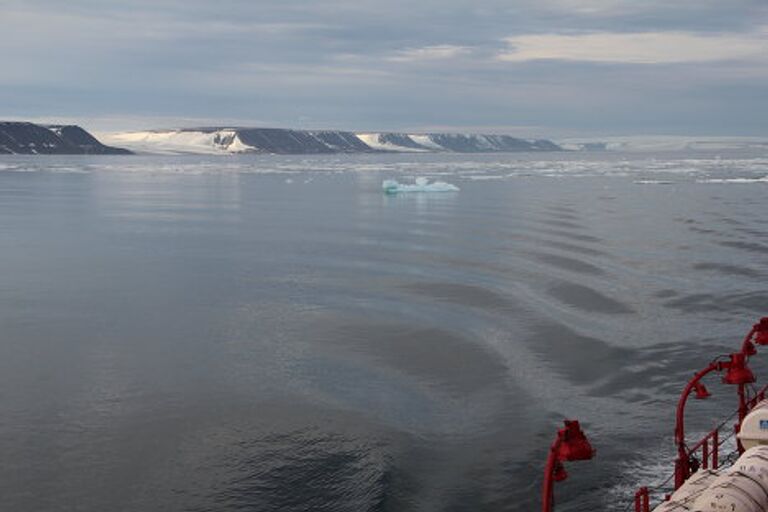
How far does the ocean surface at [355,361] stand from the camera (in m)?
15.2

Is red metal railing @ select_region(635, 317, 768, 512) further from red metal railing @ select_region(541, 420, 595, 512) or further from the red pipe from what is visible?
red metal railing @ select_region(541, 420, 595, 512)

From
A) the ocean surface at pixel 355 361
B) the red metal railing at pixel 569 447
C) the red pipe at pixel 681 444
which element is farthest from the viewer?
the ocean surface at pixel 355 361

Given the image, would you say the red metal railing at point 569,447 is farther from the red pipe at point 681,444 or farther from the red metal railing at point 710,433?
the red pipe at point 681,444

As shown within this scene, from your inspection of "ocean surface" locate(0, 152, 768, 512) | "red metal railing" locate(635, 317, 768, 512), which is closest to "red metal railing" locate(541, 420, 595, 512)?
"red metal railing" locate(635, 317, 768, 512)

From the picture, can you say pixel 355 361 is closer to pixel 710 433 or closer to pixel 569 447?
pixel 710 433

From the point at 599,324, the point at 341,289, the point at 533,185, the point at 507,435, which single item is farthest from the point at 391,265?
the point at 533,185

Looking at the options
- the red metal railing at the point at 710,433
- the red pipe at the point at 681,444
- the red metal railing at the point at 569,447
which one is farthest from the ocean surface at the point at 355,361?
the red metal railing at the point at 569,447

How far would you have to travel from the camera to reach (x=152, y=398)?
19.1 metres

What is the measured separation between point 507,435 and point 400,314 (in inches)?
415

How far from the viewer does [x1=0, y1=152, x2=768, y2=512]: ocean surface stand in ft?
50.0

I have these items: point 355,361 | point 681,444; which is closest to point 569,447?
point 681,444

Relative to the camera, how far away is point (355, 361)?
22.4 meters

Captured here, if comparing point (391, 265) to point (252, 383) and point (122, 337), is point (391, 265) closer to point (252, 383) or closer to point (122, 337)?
point (122, 337)

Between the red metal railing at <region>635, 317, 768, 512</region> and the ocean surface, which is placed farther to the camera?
the ocean surface
